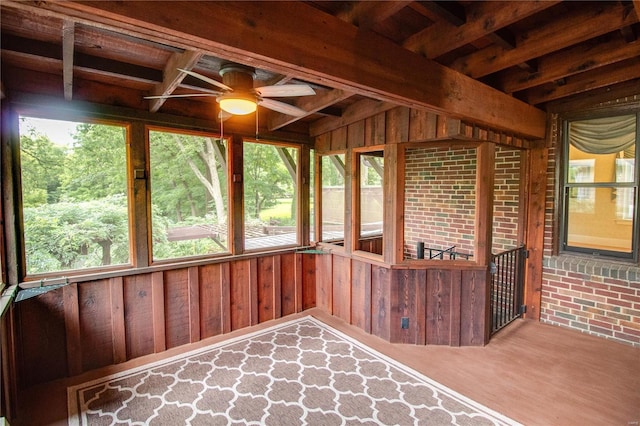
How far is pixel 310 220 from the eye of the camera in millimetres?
4551

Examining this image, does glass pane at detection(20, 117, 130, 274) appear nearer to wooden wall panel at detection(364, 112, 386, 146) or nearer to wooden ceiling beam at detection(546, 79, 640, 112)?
wooden wall panel at detection(364, 112, 386, 146)

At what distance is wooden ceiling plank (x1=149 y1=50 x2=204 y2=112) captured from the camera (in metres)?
2.10

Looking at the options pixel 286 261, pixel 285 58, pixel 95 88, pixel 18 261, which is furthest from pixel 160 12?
pixel 286 261

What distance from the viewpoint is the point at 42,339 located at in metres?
2.82

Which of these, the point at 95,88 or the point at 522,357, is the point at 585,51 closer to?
the point at 522,357

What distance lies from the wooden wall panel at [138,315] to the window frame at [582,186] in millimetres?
4547

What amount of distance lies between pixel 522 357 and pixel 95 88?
15.3 ft

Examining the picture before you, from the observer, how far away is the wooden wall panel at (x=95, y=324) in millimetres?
2965

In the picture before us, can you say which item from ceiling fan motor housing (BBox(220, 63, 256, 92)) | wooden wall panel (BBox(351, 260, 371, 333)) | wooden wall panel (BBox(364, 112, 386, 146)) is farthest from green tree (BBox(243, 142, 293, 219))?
ceiling fan motor housing (BBox(220, 63, 256, 92))

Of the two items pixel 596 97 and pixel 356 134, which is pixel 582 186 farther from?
pixel 356 134

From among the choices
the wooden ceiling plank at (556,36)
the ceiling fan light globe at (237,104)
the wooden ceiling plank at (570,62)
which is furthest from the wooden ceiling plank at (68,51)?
the wooden ceiling plank at (570,62)

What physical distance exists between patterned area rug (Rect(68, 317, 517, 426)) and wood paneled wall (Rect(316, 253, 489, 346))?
45 centimetres

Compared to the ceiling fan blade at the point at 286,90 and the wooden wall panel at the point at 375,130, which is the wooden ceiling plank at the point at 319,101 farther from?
the wooden wall panel at the point at 375,130

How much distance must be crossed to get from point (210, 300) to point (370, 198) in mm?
2436
